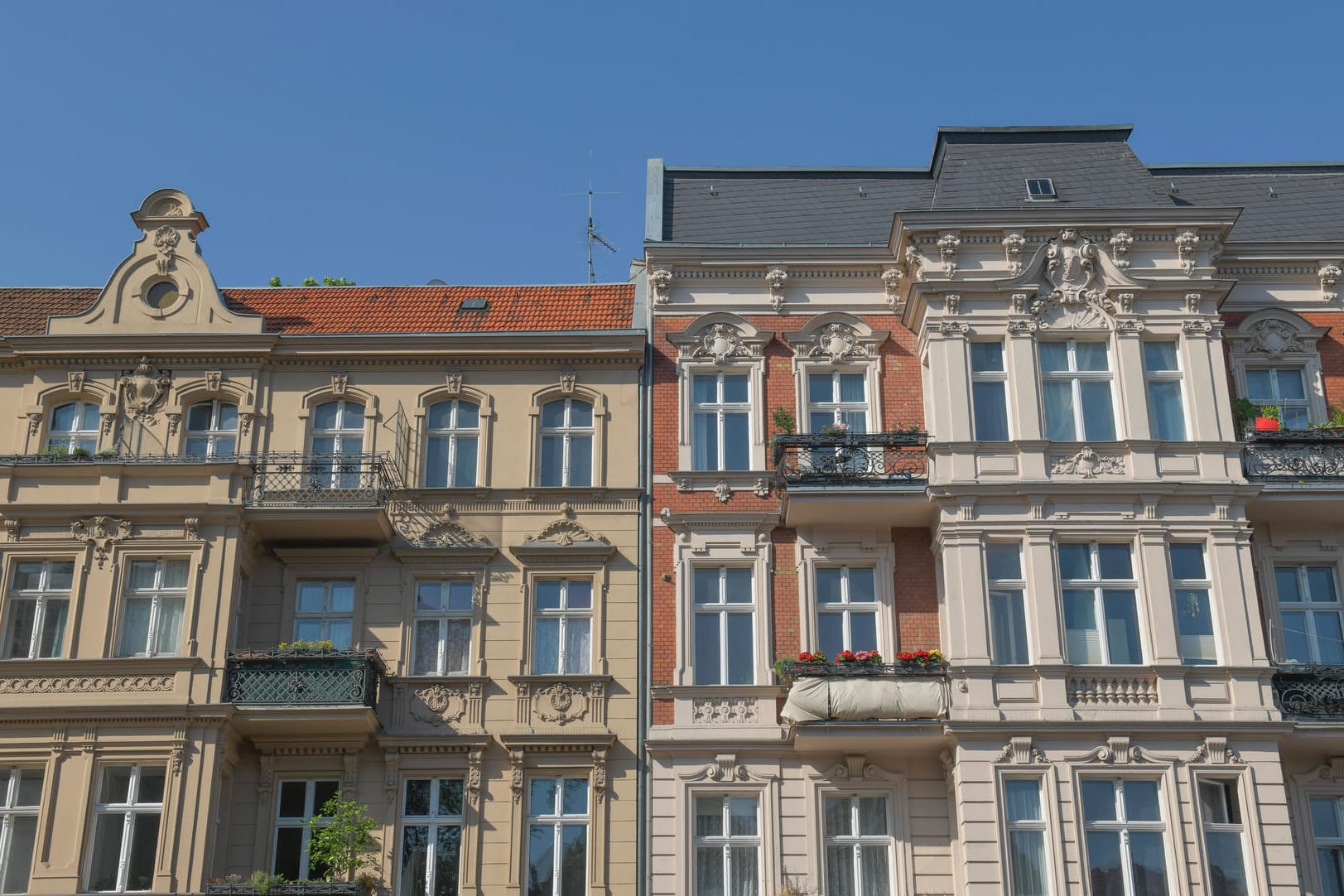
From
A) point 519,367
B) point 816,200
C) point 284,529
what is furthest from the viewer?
point 816,200

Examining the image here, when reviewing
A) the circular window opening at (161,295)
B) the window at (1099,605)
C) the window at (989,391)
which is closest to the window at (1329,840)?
the window at (1099,605)

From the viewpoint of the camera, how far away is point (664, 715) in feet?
74.4

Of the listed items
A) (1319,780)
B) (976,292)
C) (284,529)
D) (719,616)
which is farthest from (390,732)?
(1319,780)

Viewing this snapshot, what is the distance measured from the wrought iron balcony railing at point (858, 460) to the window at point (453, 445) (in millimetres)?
4901

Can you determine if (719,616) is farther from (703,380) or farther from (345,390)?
(345,390)

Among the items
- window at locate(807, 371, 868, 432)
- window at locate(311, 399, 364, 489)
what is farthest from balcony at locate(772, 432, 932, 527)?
window at locate(311, 399, 364, 489)

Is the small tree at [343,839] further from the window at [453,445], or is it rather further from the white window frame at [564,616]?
the window at [453,445]

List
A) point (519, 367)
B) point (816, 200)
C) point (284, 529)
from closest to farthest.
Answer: point (284, 529), point (519, 367), point (816, 200)

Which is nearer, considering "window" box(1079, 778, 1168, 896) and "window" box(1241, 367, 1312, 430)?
"window" box(1079, 778, 1168, 896)

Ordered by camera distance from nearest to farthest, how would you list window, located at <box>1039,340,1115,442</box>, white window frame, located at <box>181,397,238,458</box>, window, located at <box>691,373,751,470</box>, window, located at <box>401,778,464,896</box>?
1. window, located at <box>401,778,464,896</box>
2. window, located at <box>1039,340,1115,442</box>
3. window, located at <box>691,373,751,470</box>
4. white window frame, located at <box>181,397,238,458</box>

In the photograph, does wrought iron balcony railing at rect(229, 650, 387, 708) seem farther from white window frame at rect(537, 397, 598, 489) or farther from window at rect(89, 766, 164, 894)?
white window frame at rect(537, 397, 598, 489)

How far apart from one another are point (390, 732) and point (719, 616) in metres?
5.00

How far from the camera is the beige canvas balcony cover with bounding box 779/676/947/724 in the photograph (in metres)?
21.4

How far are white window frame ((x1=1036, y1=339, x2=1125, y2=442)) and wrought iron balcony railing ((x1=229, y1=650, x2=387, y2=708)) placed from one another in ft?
33.8
